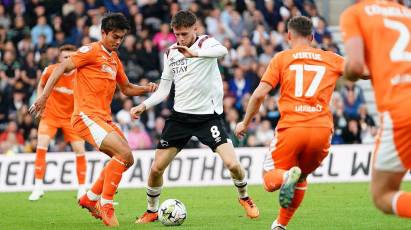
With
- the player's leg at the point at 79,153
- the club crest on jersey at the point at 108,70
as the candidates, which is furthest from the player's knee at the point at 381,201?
the player's leg at the point at 79,153

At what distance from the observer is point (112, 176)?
11.0 m

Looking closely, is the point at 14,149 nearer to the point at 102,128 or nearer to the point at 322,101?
the point at 102,128

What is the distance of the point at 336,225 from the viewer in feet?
35.0

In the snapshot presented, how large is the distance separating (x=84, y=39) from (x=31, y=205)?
8.03 metres

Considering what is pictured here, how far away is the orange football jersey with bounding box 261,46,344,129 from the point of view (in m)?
9.16

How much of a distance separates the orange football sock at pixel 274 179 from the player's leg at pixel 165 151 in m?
2.43

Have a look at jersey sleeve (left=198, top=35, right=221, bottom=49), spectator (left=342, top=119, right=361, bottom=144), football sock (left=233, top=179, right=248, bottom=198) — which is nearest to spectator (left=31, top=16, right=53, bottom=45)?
spectator (left=342, top=119, right=361, bottom=144)

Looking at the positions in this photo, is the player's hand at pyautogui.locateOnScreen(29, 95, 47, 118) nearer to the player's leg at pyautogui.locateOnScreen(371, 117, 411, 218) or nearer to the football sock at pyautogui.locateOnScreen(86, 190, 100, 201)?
the football sock at pyautogui.locateOnScreen(86, 190, 100, 201)

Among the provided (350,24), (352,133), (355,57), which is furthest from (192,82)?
(352,133)

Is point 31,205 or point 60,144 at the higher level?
point 31,205

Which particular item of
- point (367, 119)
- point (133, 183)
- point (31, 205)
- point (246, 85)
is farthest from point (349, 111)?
point (31, 205)

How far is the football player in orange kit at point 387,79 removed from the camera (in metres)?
7.13

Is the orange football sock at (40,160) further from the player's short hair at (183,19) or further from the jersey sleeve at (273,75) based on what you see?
the jersey sleeve at (273,75)

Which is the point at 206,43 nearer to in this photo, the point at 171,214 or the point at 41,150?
the point at 171,214
